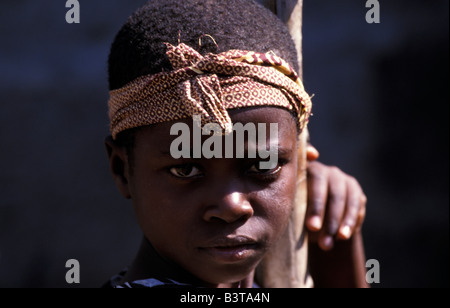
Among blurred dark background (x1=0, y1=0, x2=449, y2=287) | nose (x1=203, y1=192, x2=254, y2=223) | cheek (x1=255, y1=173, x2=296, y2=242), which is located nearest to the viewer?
nose (x1=203, y1=192, x2=254, y2=223)

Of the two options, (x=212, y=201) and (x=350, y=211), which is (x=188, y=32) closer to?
(x=212, y=201)

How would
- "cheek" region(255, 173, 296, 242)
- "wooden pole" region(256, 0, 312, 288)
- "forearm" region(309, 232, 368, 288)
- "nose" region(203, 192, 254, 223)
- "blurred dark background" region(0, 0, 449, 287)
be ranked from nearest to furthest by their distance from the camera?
"nose" region(203, 192, 254, 223), "cheek" region(255, 173, 296, 242), "wooden pole" region(256, 0, 312, 288), "forearm" region(309, 232, 368, 288), "blurred dark background" region(0, 0, 449, 287)

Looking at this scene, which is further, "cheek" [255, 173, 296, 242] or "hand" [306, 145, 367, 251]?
"hand" [306, 145, 367, 251]

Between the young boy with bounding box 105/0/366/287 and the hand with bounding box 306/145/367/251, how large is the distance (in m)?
0.52

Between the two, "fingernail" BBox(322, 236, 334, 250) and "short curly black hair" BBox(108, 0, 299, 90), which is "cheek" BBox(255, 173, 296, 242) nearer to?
"short curly black hair" BBox(108, 0, 299, 90)

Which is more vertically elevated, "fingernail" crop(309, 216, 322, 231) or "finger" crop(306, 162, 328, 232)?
"finger" crop(306, 162, 328, 232)

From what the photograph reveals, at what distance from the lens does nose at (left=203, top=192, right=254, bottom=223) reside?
149 cm

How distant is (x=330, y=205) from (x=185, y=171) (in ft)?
2.99

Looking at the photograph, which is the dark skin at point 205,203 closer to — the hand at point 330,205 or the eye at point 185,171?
the eye at point 185,171

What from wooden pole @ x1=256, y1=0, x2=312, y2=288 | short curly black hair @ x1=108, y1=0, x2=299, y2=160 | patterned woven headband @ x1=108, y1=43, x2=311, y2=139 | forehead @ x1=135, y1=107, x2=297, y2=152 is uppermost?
short curly black hair @ x1=108, y1=0, x2=299, y2=160

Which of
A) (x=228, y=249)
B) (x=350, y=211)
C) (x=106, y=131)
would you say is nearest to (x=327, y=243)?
(x=350, y=211)

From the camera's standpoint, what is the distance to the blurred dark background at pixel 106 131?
9.82 ft

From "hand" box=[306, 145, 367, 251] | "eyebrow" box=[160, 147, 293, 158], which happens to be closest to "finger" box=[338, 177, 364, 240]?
"hand" box=[306, 145, 367, 251]
